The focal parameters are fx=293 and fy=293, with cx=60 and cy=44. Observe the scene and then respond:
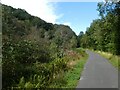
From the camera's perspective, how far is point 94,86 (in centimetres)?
Result: 1698

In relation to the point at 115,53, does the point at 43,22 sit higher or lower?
higher

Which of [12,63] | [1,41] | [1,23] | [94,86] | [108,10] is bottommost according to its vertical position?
[94,86]

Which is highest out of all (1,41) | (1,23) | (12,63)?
(1,23)

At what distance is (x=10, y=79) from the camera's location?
17.9 m

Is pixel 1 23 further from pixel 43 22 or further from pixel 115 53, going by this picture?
pixel 43 22

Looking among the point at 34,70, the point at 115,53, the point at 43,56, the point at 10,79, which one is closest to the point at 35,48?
the point at 43,56

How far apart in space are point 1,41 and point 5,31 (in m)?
2.35

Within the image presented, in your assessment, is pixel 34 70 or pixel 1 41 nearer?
pixel 1 41

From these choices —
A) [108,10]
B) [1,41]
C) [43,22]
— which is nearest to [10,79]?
[1,41]

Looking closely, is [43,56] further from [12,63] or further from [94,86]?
[94,86]

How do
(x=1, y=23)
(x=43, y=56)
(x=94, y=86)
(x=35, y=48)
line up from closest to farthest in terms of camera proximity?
1. (x=94, y=86)
2. (x=1, y=23)
3. (x=35, y=48)
4. (x=43, y=56)

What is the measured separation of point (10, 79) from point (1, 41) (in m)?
2.38

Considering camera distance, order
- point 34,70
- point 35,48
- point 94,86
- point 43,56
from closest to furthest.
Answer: point 94,86
point 34,70
point 35,48
point 43,56

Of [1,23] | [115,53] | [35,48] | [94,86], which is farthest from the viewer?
[115,53]
